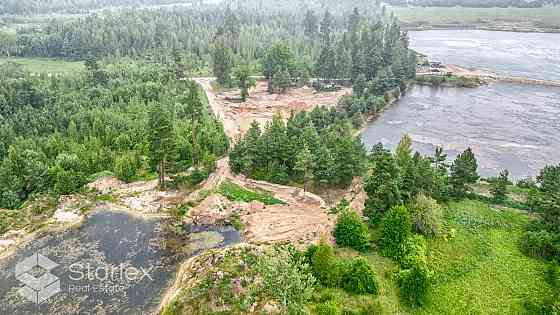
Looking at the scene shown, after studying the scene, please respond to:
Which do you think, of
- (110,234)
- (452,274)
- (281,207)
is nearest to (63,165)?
(110,234)

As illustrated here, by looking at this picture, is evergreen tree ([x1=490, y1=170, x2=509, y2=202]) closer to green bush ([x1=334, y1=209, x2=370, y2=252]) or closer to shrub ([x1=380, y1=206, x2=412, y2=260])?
shrub ([x1=380, y1=206, x2=412, y2=260])

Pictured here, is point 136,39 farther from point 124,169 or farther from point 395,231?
point 395,231

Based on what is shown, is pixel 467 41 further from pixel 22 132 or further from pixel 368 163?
pixel 22 132

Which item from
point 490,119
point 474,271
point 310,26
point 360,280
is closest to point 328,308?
point 360,280

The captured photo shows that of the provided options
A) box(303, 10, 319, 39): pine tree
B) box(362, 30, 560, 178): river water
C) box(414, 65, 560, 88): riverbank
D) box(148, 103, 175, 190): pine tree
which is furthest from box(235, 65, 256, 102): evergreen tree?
box(303, 10, 319, 39): pine tree

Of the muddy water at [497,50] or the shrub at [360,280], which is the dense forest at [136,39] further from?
the shrub at [360,280]

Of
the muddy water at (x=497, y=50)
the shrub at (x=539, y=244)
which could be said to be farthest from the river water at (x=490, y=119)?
the shrub at (x=539, y=244)
